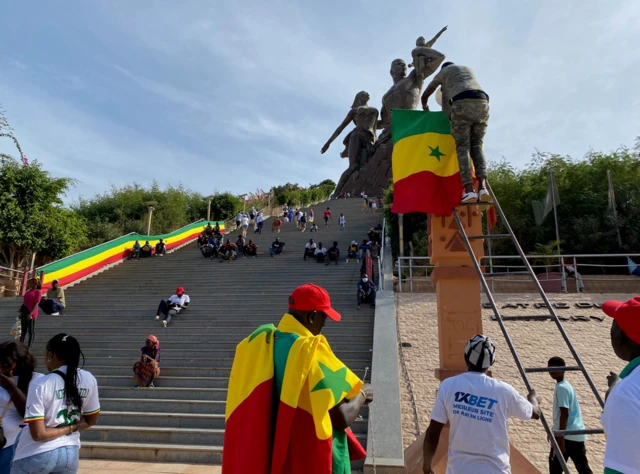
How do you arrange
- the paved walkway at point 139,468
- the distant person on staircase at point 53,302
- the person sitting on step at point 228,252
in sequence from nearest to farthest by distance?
the paved walkway at point 139,468
the distant person on staircase at point 53,302
the person sitting on step at point 228,252

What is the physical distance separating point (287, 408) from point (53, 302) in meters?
11.3

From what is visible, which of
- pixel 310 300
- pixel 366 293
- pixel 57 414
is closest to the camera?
pixel 310 300

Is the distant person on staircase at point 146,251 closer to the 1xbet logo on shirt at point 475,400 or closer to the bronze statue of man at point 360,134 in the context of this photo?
the 1xbet logo on shirt at point 475,400

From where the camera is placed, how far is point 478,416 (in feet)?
8.09

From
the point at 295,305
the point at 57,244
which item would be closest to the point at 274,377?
the point at 295,305

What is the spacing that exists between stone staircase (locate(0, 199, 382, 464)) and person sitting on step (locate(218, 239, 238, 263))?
0.61m

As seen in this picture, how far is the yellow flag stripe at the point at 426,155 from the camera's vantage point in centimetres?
444

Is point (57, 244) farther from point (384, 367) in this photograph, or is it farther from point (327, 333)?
point (384, 367)

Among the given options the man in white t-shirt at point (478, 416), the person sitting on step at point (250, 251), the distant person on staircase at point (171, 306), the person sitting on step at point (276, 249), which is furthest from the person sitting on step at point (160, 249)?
the man in white t-shirt at point (478, 416)

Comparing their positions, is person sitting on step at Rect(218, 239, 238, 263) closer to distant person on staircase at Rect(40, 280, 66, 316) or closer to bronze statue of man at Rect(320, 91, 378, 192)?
distant person on staircase at Rect(40, 280, 66, 316)

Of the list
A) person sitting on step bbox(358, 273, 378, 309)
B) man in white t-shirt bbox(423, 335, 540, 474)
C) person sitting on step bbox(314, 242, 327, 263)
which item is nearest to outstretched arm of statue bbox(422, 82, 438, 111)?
man in white t-shirt bbox(423, 335, 540, 474)

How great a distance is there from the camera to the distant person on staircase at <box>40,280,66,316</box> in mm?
11102

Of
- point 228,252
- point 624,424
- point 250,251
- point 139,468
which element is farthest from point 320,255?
point 624,424

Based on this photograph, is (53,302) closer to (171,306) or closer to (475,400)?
(171,306)
